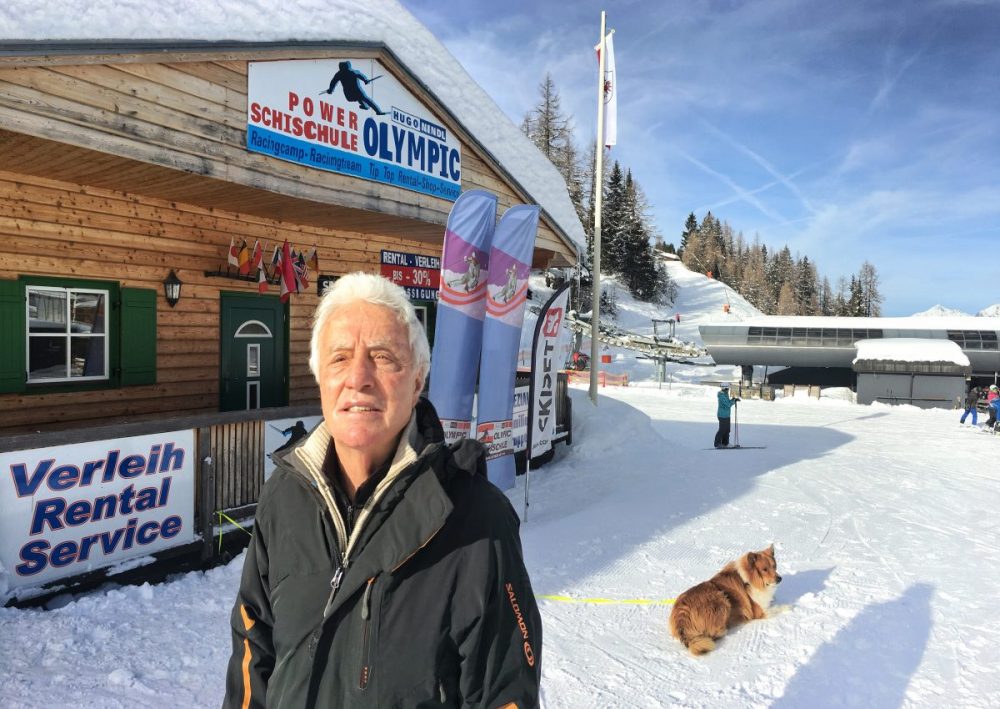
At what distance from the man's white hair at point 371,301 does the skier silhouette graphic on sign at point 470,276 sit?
5.47m

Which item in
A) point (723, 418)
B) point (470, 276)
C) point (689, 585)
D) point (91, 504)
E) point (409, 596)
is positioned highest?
point (470, 276)

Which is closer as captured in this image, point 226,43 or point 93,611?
point 93,611

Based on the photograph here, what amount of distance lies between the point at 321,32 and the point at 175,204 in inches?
117

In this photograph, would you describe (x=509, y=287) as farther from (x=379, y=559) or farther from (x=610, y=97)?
(x=610, y=97)

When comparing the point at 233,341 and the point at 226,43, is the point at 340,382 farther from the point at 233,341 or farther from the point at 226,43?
the point at 233,341

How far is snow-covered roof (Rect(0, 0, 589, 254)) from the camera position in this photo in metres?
5.13

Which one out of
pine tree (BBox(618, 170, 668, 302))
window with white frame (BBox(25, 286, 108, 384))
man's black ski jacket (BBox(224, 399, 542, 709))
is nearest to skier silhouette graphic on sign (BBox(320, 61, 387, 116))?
window with white frame (BBox(25, 286, 108, 384))

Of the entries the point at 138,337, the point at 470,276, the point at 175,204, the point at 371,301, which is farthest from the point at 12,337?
the point at 371,301

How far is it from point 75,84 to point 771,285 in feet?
324

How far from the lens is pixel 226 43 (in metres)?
6.31

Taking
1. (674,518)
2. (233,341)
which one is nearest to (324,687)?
(674,518)

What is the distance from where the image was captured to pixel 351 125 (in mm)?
7957

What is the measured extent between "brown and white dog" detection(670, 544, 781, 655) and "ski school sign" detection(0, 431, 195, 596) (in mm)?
4827

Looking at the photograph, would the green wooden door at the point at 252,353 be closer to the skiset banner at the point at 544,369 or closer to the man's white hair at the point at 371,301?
the skiset banner at the point at 544,369
